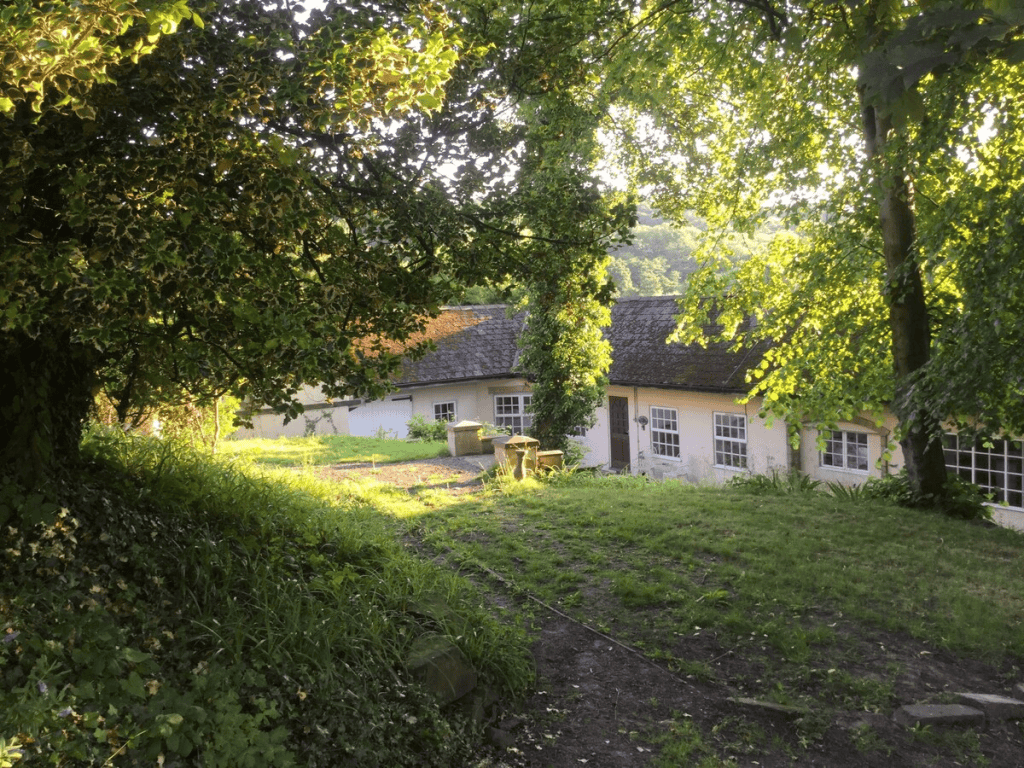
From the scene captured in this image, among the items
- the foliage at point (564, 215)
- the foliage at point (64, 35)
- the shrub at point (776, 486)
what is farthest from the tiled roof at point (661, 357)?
the foliage at point (64, 35)

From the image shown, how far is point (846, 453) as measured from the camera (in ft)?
58.0

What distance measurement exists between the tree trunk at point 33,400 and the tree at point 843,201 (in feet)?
15.6

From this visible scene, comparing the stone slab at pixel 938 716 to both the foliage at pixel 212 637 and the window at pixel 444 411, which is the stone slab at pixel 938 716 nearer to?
the foliage at pixel 212 637

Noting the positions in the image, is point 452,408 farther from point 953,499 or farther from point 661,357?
point 953,499

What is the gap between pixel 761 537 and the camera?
9.46m

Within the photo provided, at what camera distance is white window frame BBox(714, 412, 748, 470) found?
19.8 meters

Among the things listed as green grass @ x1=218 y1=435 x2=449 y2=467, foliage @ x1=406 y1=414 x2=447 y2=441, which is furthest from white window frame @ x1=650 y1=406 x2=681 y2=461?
green grass @ x1=218 y1=435 x2=449 y2=467

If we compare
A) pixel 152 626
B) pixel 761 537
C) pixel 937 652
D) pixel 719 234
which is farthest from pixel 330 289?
pixel 719 234

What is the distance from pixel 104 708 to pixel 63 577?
1.05m

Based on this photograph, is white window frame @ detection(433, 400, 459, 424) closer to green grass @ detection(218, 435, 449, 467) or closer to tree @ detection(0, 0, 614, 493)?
green grass @ detection(218, 435, 449, 467)

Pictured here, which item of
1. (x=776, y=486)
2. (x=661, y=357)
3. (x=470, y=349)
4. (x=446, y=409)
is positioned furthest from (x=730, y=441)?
(x=470, y=349)

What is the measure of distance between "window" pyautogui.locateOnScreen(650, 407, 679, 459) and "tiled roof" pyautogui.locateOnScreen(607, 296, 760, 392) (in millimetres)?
974

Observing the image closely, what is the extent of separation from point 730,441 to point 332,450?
33.0ft

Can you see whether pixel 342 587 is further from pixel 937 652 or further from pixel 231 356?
pixel 937 652
